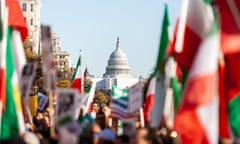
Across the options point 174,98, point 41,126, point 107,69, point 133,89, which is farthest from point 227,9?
point 107,69

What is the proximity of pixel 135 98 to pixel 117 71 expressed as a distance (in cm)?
15791

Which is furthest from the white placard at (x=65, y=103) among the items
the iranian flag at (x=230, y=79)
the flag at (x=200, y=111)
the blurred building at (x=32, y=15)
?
the blurred building at (x=32, y=15)

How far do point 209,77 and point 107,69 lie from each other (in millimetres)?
167079

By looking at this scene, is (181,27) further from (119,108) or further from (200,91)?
(119,108)

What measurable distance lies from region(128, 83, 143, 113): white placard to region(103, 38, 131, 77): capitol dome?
503 feet

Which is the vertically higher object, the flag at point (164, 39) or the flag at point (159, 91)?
the flag at point (164, 39)

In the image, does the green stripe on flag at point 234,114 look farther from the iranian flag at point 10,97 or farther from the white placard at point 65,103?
the iranian flag at point 10,97

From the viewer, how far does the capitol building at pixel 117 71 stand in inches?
6422

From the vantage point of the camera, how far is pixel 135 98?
422 inches

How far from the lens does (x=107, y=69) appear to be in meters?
175

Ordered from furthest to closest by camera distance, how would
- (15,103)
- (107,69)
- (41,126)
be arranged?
(107,69), (41,126), (15,103)

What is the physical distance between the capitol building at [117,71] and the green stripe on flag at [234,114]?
15188 cm

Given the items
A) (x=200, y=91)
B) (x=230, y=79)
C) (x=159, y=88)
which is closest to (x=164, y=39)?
(x=159, y=88)

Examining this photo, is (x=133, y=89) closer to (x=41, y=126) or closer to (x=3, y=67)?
(x=41, y=126)
